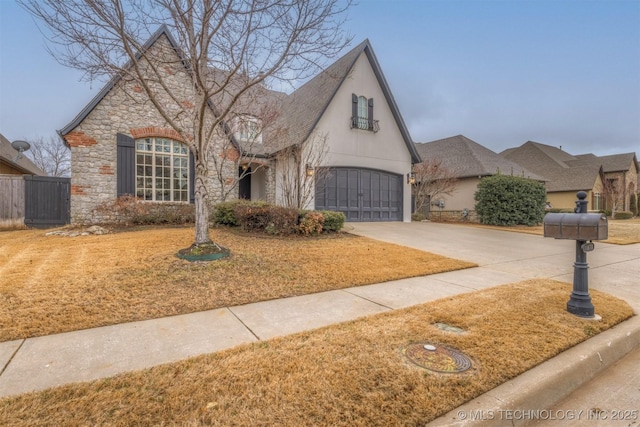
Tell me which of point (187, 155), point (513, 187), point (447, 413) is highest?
point (187, 155)

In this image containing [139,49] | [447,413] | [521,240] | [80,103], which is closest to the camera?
[447,413]

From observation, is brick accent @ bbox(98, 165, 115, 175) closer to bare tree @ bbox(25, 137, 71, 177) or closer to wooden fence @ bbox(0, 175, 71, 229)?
wooden fence @ bbox(0, 175, 71, 229)

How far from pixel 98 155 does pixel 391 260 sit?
10624mm

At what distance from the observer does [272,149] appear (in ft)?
46.2

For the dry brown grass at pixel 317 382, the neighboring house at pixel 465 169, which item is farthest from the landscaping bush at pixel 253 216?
the neighboring house at pixel 465 169

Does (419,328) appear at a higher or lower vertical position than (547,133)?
lower

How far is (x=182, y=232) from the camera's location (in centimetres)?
898

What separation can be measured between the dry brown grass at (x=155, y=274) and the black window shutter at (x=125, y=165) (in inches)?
130

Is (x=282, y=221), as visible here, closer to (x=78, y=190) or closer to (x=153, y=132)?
(x=153, y=132)

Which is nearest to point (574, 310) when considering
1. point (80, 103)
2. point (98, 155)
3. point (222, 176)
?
point (222, 176)

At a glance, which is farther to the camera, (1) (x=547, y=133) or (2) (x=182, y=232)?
(1) (x=547, y=133)

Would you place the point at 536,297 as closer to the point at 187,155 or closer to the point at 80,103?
the point at 187,155

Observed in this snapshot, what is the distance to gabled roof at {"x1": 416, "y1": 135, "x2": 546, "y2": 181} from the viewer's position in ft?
61.4

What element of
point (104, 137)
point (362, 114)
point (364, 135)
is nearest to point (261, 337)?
point (104, 137)
